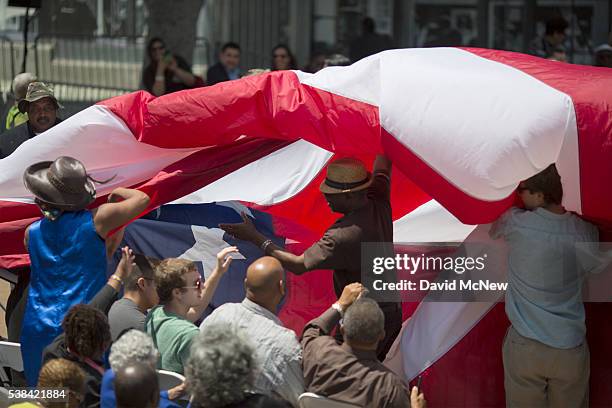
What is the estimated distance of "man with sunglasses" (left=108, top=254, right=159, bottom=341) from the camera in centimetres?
520

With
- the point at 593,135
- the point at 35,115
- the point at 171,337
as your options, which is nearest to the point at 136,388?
the point at 171,337

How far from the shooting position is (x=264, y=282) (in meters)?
4.86

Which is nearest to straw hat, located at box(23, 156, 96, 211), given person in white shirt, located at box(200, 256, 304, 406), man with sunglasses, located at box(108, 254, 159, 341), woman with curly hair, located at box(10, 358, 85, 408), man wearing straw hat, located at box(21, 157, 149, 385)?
man wearing straw hat, located at box(21, 157, 149, 385)

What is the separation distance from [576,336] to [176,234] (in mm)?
2105

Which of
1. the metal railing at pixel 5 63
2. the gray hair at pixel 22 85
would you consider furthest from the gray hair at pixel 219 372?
the metal railing at pixel 5 63

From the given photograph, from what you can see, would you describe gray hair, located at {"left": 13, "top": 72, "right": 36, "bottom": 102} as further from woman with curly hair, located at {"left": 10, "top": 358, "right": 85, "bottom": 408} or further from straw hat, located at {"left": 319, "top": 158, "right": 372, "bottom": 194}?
woman with curly hair, located at {"left": 10, "top": 358, "right": 85, "bottom": 408}

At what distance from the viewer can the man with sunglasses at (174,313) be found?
16.8ft

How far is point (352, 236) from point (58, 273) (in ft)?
4.29

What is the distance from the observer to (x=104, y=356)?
196 inches

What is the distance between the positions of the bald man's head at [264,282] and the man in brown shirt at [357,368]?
267 millimetres

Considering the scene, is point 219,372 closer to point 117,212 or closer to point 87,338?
point 87,338

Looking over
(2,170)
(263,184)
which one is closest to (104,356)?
(2,170)

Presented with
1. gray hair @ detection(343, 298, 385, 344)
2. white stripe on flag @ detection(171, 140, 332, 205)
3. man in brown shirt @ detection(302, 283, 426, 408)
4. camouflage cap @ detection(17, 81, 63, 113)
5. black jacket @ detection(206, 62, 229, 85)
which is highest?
camouflage cap @ detection(17, 81, 63, 113)

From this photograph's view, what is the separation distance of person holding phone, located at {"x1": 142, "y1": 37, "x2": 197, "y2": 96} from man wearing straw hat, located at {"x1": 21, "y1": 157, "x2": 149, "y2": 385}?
6.72 m
